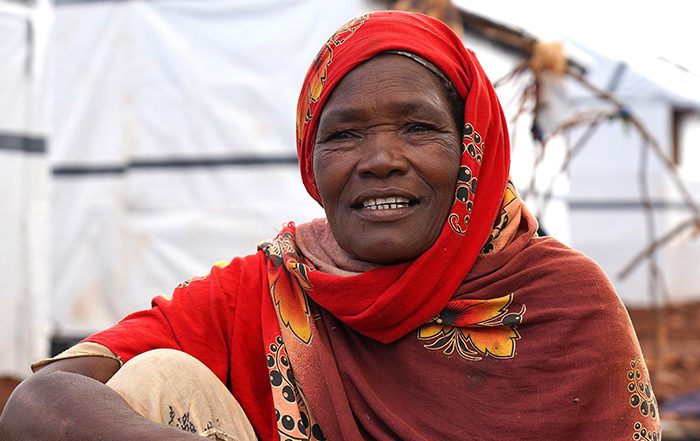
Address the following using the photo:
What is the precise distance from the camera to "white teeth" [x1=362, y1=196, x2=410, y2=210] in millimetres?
1941

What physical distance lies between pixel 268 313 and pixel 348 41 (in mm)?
568

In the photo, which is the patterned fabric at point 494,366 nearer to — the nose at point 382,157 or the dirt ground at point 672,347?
the nose at point 382,157

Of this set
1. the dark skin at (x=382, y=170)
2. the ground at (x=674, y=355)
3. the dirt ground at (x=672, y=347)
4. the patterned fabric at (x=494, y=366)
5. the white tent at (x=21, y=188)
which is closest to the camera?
the patterned fabric at (x=494, y=366)

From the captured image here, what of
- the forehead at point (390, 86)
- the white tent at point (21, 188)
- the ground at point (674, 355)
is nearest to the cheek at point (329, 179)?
the forehead at point (390, 86)

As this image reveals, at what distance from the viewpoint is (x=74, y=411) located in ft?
5.84

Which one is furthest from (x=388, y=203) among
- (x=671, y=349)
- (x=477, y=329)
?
(x=671, y=349)

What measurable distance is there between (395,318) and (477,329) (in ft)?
0.51

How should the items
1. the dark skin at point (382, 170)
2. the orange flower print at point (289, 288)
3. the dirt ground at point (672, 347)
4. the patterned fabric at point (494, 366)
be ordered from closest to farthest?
1. the patterned fabric at point (494, 366)
2. the dark skin at point (382, 170)
3. the orange flower print at point (289, 288)
4. the dirt ground at point (672, 347)

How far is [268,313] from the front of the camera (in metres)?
2.08

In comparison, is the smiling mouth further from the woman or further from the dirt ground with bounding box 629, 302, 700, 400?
the dirt ground with bounding box 629, 302, 700, 400

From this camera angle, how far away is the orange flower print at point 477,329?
190 centimetres

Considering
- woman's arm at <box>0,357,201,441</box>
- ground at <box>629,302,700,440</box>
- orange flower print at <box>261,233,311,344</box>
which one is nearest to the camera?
woman's arm at <box>0,357,201,441</box>

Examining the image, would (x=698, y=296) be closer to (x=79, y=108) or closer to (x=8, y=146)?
(x=79, y=108)

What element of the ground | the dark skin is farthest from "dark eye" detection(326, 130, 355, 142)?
the ground
